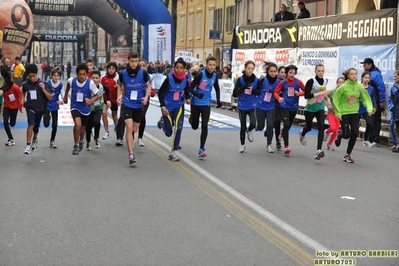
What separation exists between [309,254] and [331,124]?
328 inches

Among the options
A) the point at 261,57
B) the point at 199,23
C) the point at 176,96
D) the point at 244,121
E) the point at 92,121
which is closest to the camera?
the point at 176,96

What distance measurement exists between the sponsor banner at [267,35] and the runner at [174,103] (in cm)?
1014

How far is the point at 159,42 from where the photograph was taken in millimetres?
36062

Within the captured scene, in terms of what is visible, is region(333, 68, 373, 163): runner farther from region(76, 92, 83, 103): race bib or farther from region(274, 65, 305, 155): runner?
region(76, 92, 83, 103): race bib

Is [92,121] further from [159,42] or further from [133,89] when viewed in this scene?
[159,42]

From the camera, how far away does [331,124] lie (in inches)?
559

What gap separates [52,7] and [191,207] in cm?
3472

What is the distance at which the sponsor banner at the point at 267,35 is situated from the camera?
871 inches

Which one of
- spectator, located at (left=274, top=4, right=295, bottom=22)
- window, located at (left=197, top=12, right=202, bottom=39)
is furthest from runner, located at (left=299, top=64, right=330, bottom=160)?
window, located at (left=197, top=12, right=202, bottom=39)

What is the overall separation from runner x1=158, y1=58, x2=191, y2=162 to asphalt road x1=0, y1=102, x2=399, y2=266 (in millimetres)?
480

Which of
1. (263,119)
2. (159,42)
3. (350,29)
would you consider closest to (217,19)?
(159,42)

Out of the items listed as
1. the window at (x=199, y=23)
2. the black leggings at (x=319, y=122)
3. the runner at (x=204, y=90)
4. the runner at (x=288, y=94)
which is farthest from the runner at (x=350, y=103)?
the window at (x=199, y=23)

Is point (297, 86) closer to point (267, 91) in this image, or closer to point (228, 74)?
point (267, 91)

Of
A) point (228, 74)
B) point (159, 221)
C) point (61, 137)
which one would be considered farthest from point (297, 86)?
point (228, 74)
